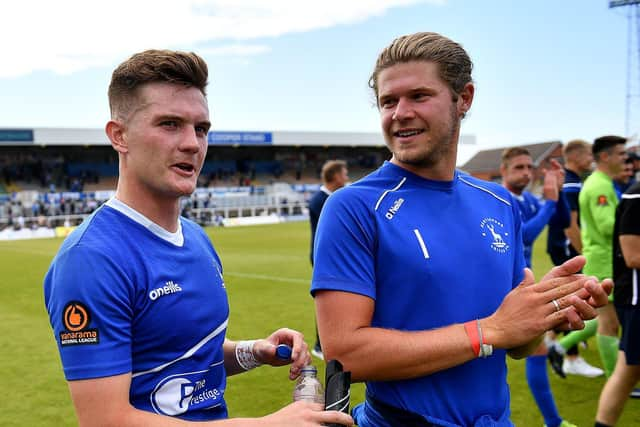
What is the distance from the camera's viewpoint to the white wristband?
7.68 feet

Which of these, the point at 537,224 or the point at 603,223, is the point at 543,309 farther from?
the point at 603,223

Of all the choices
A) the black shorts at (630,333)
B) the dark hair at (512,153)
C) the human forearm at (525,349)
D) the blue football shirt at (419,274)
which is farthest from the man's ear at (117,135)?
the dark hair at (512,153)

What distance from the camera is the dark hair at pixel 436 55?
2.07 metres

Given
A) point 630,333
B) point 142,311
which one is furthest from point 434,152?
point 630,333

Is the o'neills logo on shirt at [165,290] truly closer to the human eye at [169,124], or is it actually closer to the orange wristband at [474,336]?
the human eye at [169,124]

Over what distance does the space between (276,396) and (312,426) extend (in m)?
4.31

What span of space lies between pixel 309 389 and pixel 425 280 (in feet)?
1.76

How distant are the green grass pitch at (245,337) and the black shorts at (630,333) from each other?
1.35 meters

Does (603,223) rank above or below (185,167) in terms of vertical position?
below

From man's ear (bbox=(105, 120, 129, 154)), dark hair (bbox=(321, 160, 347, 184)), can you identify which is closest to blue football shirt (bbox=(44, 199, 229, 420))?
A: man's ear (bbox=(105, 120, 129, 154))

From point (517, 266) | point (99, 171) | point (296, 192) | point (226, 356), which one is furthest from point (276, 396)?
point (99, 171)

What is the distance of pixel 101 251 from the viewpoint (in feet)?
5.59

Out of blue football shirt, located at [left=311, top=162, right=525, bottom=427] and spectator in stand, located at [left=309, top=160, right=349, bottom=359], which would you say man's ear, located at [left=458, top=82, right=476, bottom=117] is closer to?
blue football shirt, located at [left=311, top=162, right=525, bottom=427]

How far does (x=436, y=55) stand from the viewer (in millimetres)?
2078
